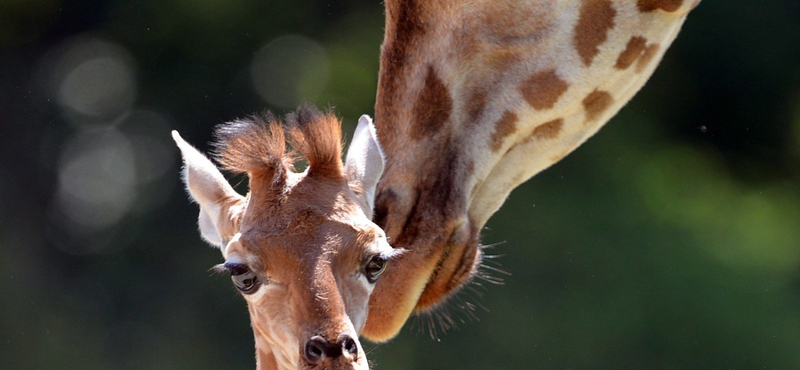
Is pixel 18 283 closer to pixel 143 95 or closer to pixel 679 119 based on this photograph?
pixel 143 95

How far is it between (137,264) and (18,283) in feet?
2.97

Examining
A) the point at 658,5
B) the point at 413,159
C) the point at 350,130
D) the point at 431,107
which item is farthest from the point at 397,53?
the point at 350,130

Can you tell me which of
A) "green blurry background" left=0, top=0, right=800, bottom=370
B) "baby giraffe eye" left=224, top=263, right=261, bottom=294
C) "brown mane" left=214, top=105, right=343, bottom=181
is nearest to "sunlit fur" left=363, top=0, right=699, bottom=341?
"brown mane" left=214, top=105, right=343, bottom=181

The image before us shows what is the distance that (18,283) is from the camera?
8992 mm

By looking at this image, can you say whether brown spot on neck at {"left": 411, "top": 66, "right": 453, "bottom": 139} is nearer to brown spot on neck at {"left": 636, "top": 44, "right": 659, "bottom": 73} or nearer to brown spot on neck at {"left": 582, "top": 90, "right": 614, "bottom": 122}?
brown spot on neck at {"left": 582, "top": 90, "right": 614, "bottom": 122}

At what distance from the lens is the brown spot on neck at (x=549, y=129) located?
263 centimetres

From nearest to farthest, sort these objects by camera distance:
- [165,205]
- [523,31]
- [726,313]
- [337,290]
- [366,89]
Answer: [337,290] → [523,31] → [726,313] → [366,89] → [165,205]

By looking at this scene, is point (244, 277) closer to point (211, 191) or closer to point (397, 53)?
point (211, 191)

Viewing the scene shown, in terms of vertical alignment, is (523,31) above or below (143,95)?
above

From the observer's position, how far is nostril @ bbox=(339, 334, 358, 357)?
204 cm

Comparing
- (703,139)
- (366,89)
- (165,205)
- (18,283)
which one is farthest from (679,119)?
(18,283)

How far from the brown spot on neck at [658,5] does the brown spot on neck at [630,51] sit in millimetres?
68

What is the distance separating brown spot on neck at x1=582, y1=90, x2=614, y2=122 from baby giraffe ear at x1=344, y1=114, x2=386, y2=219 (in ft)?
1.71

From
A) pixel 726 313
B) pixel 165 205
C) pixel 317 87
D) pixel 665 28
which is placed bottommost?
pixel 726 313
